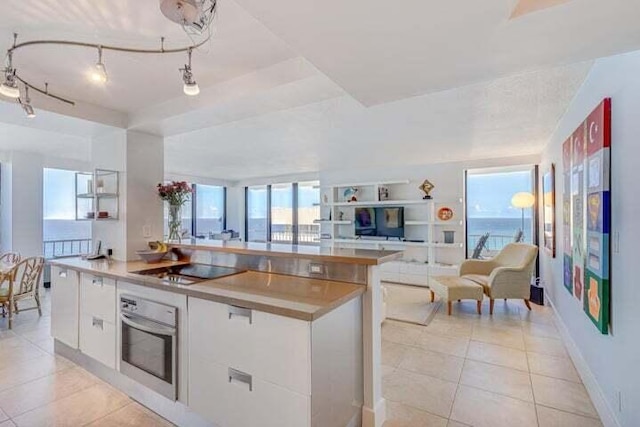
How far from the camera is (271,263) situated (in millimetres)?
2398

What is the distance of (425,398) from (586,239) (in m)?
1.59

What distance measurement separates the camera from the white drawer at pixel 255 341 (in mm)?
1494

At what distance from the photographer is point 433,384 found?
2498 millimetres

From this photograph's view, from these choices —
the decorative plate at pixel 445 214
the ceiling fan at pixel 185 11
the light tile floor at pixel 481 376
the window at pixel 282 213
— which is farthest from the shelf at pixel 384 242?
the ceiling fan at pixel 185 11

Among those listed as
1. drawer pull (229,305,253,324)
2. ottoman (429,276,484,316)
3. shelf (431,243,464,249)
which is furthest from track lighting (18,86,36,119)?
shelf (431,243,464,249)

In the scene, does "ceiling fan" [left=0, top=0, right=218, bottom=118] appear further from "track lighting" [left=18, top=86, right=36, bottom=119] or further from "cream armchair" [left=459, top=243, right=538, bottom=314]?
"cream armchair" [left=459, top=243, right=538, bottom=314]

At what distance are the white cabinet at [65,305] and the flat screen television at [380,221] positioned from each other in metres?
5.18

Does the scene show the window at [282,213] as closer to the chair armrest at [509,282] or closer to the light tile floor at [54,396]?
the chair armrest at [509,282]

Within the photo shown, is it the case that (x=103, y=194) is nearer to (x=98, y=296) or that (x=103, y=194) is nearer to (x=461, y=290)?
(x=98, y=296)

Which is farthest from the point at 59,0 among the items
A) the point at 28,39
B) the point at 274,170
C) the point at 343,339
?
the point at 274,170

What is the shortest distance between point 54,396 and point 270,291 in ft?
6.34

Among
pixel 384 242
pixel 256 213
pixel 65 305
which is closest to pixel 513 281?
pixel 384 242

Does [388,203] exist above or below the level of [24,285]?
above

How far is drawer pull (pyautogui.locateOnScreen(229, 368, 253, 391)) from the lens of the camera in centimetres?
166
